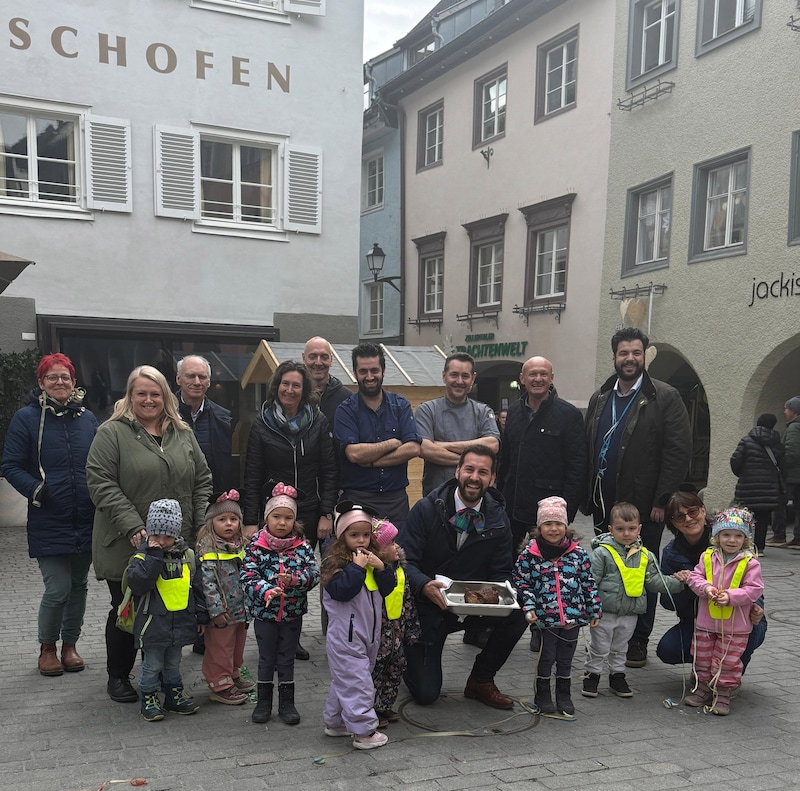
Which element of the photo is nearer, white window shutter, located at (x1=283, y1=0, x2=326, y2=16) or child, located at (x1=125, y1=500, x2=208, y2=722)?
child, located at (x1=125, y1=500, x2=208, y2=722)

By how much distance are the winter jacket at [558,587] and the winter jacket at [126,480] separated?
78.8 inches

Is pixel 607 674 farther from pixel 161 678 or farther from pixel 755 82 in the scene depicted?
pixel 755 82

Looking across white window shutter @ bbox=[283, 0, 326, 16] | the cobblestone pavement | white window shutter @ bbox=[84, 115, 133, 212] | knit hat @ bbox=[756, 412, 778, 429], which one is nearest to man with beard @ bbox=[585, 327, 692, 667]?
the cobblestone pavement

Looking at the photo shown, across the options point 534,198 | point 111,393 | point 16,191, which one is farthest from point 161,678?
point 534,198

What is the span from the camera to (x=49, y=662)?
508 cm

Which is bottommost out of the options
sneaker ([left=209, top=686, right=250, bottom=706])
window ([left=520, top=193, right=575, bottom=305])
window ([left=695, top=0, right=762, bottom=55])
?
sneaker ([left=209, top=686, right=250, bottom=706])

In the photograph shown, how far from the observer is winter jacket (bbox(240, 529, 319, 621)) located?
14.0ft

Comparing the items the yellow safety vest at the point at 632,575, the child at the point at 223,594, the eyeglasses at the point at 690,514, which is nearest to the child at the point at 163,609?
the child at the point at 223,594

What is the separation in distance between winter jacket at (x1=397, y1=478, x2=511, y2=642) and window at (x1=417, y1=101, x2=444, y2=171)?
52.6 ft

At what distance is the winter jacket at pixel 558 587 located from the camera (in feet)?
14.8

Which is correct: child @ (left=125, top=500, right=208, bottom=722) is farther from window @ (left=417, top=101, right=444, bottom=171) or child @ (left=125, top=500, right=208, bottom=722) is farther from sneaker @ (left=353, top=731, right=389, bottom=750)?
window @ (left=417, top=101, right=444, bottom=171)

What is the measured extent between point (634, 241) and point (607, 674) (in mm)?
10460

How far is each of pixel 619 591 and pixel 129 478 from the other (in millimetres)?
2902

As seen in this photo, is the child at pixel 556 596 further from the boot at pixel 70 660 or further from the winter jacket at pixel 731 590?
the boot at pixel 70 660
